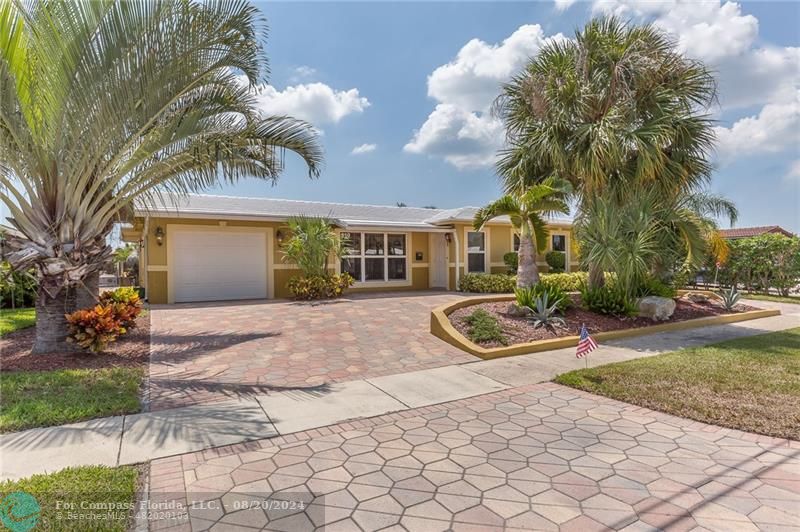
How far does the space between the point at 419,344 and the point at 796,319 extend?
35.8ft

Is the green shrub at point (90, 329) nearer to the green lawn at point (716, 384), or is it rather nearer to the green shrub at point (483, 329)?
the green shrub at point (483, 329)

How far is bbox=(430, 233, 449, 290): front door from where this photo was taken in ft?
58.5

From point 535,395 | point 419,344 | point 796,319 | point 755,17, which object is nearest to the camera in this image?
point 535,395

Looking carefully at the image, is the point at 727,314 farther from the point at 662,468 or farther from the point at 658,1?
the point at 662,468

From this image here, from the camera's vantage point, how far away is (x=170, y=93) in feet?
20.0

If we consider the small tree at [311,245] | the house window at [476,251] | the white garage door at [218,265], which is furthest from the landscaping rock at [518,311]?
the white garage door at [218,265]

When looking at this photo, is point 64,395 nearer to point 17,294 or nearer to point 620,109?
point 620,109

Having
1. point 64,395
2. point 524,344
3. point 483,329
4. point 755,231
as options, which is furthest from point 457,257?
point 755,231

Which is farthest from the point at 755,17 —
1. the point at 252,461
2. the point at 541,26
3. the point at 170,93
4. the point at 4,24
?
the point at 4,24

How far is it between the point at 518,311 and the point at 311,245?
24.6ft

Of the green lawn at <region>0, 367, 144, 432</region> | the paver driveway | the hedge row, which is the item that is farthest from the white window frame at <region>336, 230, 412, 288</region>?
the green lawn at <region>0, 367, 144, 432</region>

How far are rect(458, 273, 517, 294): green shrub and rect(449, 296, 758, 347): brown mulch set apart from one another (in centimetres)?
522

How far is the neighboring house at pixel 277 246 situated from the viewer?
44.2 feet

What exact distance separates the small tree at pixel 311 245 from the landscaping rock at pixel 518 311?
6973 millimetres
